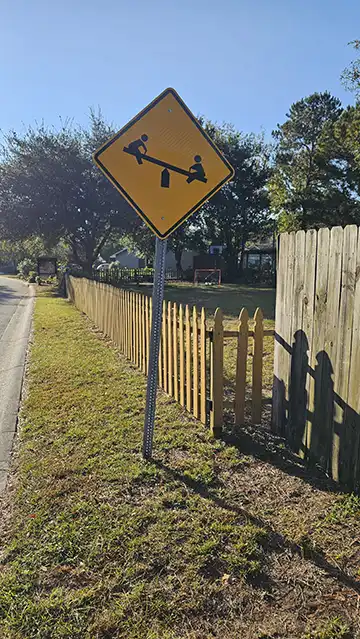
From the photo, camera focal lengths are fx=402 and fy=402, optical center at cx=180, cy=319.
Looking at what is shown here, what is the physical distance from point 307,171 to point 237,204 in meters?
7.49

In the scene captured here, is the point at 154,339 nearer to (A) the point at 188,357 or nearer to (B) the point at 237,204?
(A) the point at 188,357

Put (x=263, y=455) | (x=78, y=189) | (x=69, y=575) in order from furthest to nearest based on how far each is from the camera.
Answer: (x=78, y=189)
(x=263, y=455)
(x=69, y=575)

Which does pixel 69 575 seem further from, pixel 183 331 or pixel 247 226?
pixel 247 226

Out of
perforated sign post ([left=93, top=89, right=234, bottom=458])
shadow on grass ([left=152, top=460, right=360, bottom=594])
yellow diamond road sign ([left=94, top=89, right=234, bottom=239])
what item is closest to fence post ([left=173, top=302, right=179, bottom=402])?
perforated sign post ([left=93, top=89, right=234, bottom=458])

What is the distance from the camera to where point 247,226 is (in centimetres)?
3606

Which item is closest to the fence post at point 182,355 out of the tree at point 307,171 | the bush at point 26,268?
the tree at point 307,171

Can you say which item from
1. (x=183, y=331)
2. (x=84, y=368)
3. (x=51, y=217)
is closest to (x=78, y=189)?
(x=51, y=217)

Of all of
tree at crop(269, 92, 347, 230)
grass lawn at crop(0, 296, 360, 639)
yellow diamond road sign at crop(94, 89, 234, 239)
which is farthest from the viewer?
tree at crop(269, 92, 347, 230)

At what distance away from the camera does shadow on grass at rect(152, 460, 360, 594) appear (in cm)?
220

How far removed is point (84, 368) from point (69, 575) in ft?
14.6

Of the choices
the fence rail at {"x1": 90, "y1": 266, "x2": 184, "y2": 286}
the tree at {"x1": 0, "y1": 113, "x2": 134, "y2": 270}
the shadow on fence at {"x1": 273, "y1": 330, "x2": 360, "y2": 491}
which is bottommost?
the shadow on fence at {"x1": 273, "y1": 330, "x2": 360, "y2": 491}

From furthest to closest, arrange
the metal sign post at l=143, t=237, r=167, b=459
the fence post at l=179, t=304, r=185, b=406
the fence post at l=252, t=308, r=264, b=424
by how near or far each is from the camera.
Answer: the fence post at l=179, t=304, r=185, b=406 → the fence post at l=252, t=308, r=264, b=424 → the metal sign post at l=143, t=237, r=167, b=459

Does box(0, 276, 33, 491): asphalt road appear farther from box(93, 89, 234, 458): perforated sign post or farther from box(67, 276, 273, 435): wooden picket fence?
box(93, 89, 234, 458): perforated sign post

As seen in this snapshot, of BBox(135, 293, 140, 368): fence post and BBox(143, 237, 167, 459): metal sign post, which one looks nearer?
BBox(143, 237, 167, 459): metal sign post
